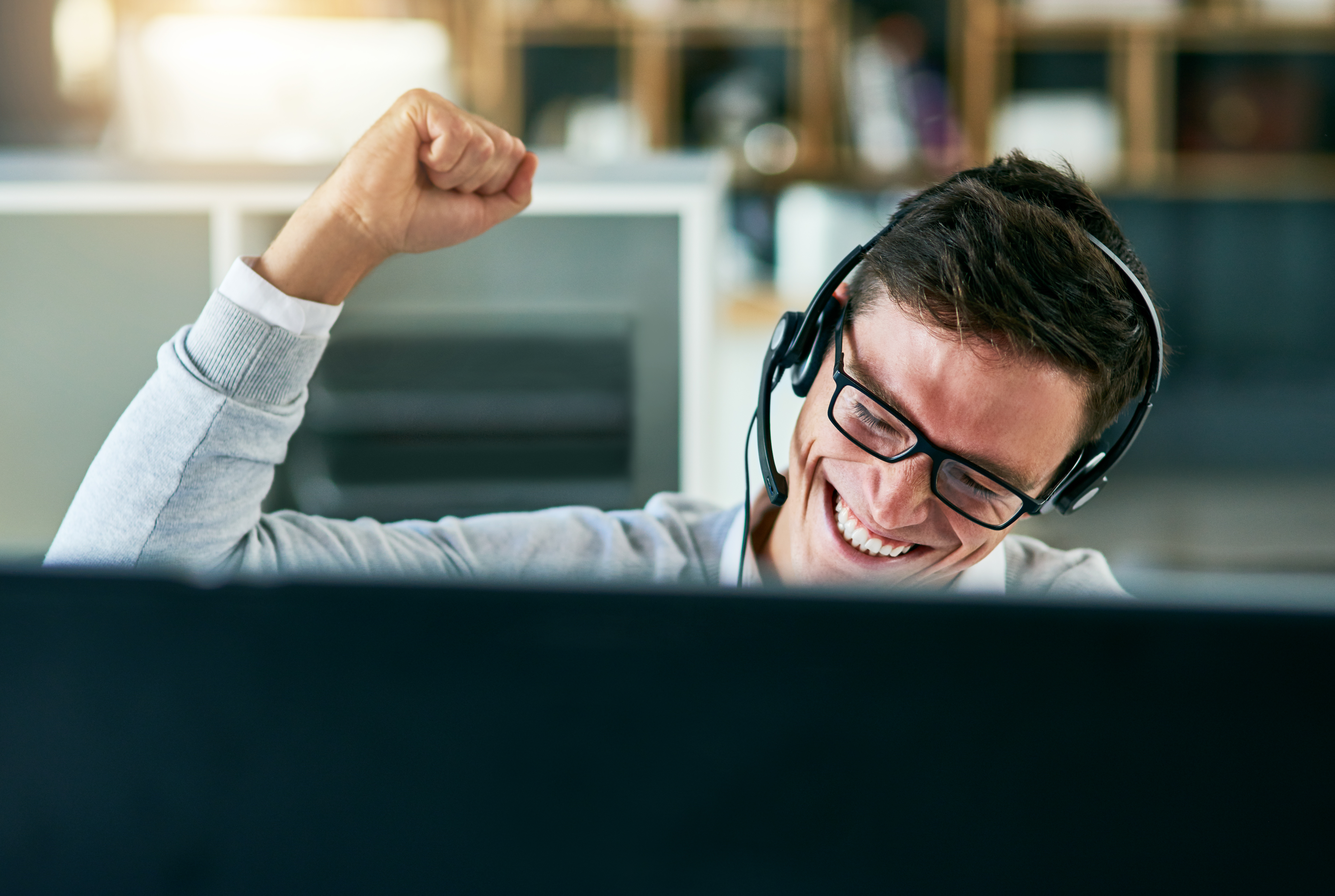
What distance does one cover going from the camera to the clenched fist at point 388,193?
71 centimetres

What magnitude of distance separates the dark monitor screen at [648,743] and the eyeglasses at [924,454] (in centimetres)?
43

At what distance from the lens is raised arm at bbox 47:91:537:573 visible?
2.22 feet

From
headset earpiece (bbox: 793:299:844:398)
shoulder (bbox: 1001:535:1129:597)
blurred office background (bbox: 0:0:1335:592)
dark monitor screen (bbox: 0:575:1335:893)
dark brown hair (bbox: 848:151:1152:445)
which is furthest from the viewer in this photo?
blurred office background (bbox: 0:0:1335:592)

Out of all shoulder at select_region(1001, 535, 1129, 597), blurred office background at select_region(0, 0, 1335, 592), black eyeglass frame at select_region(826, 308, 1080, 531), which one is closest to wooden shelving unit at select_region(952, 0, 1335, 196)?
blurred office background at select_region(0, 0, 1335, 592)

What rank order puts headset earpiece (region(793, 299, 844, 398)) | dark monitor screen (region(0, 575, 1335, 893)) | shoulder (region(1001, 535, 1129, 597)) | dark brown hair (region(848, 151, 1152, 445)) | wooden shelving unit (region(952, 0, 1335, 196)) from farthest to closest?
wooden shelving unit (region(952, 0, 1335, 196)) < shoulder (region(1001, 535, 1129, 597)) < headset earpiece (region(793, 299, 844, 398)) < dark brown hair (region(848, 151, 1152, 445)) < dark monitor screen (region(0, 575, 1335, 893))

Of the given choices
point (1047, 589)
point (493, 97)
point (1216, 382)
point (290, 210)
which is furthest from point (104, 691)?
point (1216, 382)

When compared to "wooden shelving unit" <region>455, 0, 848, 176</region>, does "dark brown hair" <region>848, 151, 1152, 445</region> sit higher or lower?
lower

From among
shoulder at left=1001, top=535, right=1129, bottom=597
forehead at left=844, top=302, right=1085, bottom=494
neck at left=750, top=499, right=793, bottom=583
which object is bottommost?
shoulder at left=1001, top=535, right=1129, bottom=597

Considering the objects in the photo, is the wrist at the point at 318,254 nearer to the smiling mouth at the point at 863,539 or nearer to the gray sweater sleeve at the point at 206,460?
the gray sweater sleeve at the point at 206,460

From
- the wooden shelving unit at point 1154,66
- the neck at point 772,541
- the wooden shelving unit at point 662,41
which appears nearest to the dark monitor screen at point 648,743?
the neck at point 772,541

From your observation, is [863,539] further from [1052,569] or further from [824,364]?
[1052,569]

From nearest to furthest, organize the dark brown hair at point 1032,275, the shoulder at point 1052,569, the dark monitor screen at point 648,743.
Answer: the dark monitor screen at point 648,743
the dark brown hair at point 1032,275
the shoulder at point 1052,569

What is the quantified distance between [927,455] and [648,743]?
0.45 meters

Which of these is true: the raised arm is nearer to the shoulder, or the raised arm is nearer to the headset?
the headset
